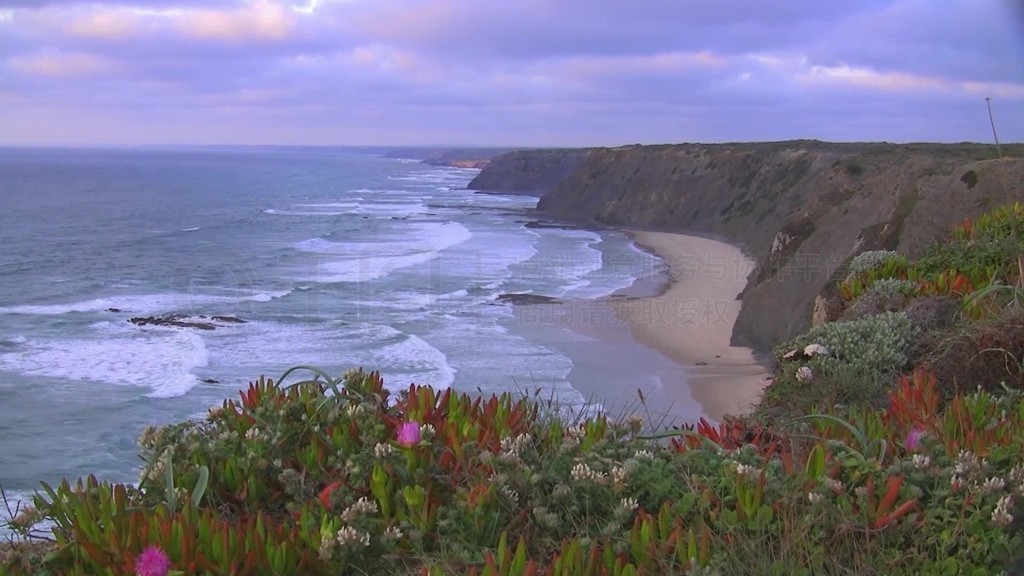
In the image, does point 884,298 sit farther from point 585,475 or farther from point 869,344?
point 585,475

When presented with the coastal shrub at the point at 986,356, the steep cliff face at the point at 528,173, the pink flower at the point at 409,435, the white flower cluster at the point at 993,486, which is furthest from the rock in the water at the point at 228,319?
the steep cliff face at the point at 528,173

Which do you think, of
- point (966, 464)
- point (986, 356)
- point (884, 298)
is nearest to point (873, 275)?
point (884, 298)

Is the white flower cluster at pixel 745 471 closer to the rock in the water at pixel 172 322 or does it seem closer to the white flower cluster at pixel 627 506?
the white flower cluster at pixel 627 506

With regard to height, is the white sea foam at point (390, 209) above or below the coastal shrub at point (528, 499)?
below

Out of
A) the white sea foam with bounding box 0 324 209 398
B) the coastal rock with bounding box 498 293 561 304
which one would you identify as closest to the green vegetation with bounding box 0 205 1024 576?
the white sea foam with bounding box 0 324 209 398

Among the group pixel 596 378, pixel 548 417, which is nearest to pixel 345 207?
pixel 596 378

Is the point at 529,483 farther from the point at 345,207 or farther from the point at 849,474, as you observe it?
the point at 345,207

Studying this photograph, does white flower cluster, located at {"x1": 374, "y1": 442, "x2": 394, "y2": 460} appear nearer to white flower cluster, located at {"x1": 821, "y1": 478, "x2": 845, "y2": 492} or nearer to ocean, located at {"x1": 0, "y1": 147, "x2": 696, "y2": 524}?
white flower cluster, located at {"x1": 821, "y1": 478, "x2": 845, "y2": 492}
